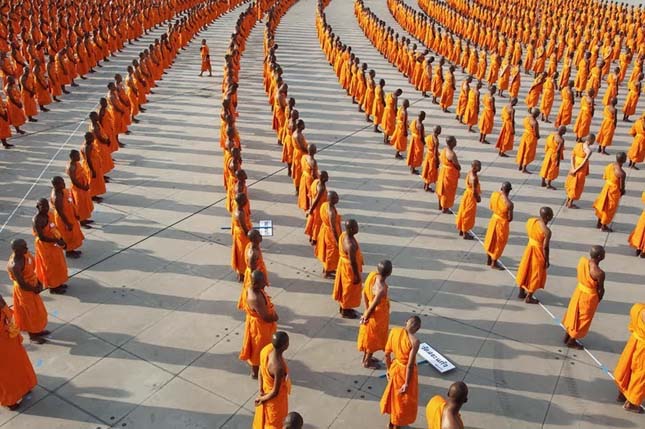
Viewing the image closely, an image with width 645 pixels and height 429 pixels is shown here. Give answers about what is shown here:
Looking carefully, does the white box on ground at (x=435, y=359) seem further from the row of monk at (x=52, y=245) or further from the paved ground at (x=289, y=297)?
the row of monk at (x=52, y=245)

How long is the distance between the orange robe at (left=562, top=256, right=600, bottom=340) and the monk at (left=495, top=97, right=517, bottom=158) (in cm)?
727

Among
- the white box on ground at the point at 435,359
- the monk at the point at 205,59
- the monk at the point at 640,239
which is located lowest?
the white box on ground at the point at 435,359

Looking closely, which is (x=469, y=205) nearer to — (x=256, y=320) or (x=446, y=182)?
(x=446, y=182)

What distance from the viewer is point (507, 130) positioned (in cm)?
1414

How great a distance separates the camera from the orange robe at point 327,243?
28.2ft

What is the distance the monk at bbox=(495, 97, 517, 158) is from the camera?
14.0 m

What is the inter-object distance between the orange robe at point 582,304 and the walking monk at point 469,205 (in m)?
2.76

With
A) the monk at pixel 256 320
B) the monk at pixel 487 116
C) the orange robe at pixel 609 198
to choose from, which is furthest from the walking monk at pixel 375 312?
the monk at pixel 487 116

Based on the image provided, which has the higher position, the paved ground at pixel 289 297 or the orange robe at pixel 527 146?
the orange robe at pixel 527 146

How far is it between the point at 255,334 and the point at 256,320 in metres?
0.20

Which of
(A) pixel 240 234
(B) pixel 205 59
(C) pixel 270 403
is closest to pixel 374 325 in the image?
(C) pixel 270 403

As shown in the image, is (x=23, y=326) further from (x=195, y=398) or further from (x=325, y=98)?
(x=325, y=98)

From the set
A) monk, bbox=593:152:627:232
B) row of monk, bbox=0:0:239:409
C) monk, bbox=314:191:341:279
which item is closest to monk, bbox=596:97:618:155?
monk, bbox=593:152:627:232

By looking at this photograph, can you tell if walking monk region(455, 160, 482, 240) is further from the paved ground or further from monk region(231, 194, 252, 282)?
monk region(231, 194, 252, 282)
